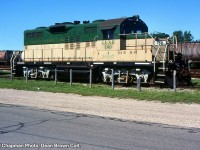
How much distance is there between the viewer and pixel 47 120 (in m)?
10.1

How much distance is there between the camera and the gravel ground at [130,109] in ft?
35.0

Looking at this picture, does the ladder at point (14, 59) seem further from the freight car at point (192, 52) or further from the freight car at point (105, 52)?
the freight car at point (192, 52)

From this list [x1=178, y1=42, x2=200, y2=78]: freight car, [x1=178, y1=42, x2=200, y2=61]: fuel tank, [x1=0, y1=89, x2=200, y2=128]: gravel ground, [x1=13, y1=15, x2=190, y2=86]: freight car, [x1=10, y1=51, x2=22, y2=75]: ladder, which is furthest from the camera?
[x1=178, y1=42, x2=200, y2=61]: fuel tank

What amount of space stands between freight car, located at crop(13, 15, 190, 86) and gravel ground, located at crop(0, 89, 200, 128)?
5746 millimetres

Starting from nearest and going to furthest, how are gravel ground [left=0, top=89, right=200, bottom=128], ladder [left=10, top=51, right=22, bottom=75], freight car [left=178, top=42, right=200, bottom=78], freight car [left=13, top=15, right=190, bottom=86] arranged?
gravel ground [left=0, top=89, right=200, bottom=128], freight car [left=13, top=15, right=190, bottom=86], ladder [left=10, top=51, right=22, bottom=75], freight car [left=178, top=42, right=200, bottom=78]

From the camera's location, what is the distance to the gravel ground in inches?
420

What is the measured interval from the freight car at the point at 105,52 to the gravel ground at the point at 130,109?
5.75m

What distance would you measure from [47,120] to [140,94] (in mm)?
7624

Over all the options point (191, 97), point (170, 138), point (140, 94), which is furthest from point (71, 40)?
point (170, 138)

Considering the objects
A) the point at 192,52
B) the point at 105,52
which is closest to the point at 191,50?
the point at 192,52

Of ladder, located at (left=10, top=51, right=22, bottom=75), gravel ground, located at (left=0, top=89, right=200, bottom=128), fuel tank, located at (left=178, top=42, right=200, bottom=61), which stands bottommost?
gravel ground, located at (left=0, top=89, right=200, bottom=128)

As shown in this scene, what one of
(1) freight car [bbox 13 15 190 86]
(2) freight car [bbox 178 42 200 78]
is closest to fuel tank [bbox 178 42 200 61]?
(2) freight car [bbox 178 42 200 78]

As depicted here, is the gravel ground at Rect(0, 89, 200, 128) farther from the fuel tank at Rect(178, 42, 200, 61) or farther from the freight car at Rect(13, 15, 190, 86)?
the fuel tank at Rect(178, 42, 200, 61)

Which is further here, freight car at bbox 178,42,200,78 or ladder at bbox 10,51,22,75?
freight car at bbox 178,42,200,78
